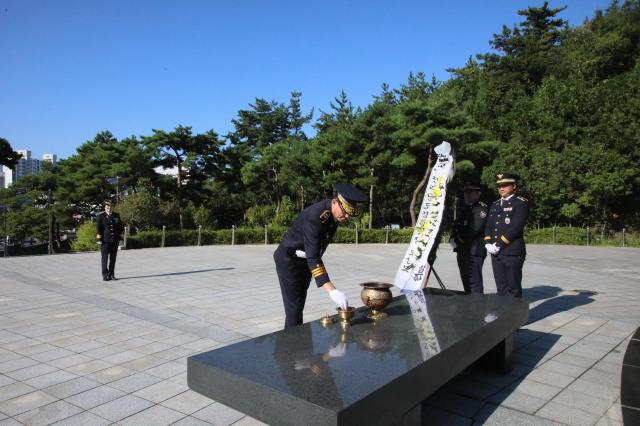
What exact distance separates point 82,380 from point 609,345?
4682mm

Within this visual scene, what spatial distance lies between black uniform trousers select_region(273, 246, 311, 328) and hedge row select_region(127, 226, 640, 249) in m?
12.9

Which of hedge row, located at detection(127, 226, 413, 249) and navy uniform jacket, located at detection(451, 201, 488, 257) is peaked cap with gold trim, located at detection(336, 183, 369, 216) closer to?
navy uniform jacket, located at detection(451, 201, 488, 257)

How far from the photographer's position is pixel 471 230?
5199 millimetres

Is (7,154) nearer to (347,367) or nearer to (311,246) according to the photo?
(311,246)

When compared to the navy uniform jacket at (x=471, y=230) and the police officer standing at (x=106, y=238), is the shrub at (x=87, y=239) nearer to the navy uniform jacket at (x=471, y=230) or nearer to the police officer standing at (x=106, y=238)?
the police officer standing at (x=106, y=238)

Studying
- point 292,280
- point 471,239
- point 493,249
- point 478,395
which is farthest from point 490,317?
point 471,239

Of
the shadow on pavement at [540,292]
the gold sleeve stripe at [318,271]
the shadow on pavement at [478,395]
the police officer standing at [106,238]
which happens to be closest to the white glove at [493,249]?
the shadow on pavement at [478,395]

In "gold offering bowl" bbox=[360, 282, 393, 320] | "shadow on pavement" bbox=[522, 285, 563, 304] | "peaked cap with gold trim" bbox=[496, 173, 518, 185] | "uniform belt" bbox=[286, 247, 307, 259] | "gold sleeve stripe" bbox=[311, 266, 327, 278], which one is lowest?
"shadow on pavement" bbox=[522, 285, 563, 304]

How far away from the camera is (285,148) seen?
25.2 metres

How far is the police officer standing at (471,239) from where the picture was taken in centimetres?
514

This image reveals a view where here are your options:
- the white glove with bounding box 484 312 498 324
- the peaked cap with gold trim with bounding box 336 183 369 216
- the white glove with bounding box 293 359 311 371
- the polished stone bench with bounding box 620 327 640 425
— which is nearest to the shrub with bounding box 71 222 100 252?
the peaked cap with gold trim with bounding box 336 183 369 216

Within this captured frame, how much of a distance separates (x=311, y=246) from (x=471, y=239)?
280cm

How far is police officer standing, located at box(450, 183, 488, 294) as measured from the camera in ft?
16.9

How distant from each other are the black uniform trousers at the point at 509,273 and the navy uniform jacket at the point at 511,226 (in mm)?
65
